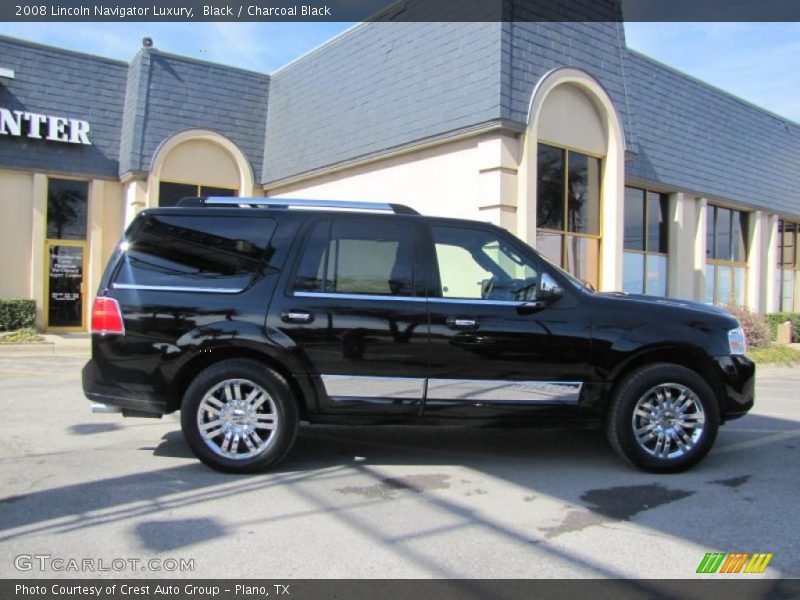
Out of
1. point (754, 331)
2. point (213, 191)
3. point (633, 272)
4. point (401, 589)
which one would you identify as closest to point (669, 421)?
point (401, 589)

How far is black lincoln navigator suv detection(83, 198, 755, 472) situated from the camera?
4957 mm

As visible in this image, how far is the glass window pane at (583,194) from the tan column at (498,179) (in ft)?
6.13

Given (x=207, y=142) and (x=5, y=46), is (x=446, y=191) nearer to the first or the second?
(x=207, y=142)

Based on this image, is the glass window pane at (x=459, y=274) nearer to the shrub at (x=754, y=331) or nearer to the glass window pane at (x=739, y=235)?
the shrub at (x=754, y=331)

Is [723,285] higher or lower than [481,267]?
higher

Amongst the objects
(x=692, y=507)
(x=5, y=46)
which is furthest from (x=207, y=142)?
(x=692, y=507)

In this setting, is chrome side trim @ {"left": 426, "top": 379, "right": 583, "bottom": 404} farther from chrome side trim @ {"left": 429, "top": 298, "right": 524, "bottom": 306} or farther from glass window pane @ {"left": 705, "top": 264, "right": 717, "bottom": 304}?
glass window pane @ {"left": 705, "top": 264, "right": 717, "bottom": 304}

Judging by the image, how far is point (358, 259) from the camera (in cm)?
514

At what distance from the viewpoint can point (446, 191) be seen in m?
11.8

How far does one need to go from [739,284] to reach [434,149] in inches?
487

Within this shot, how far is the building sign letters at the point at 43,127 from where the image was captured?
15.2 m

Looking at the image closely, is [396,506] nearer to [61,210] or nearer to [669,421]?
[669,421]

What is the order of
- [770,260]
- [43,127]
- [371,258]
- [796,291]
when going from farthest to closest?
1. [796,291]
2. [770,260]
3. [43,127]
4. [371,258]

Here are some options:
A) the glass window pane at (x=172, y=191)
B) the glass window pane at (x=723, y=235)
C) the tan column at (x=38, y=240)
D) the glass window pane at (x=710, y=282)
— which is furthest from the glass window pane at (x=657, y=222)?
the tan column at (x=38, y=240)
